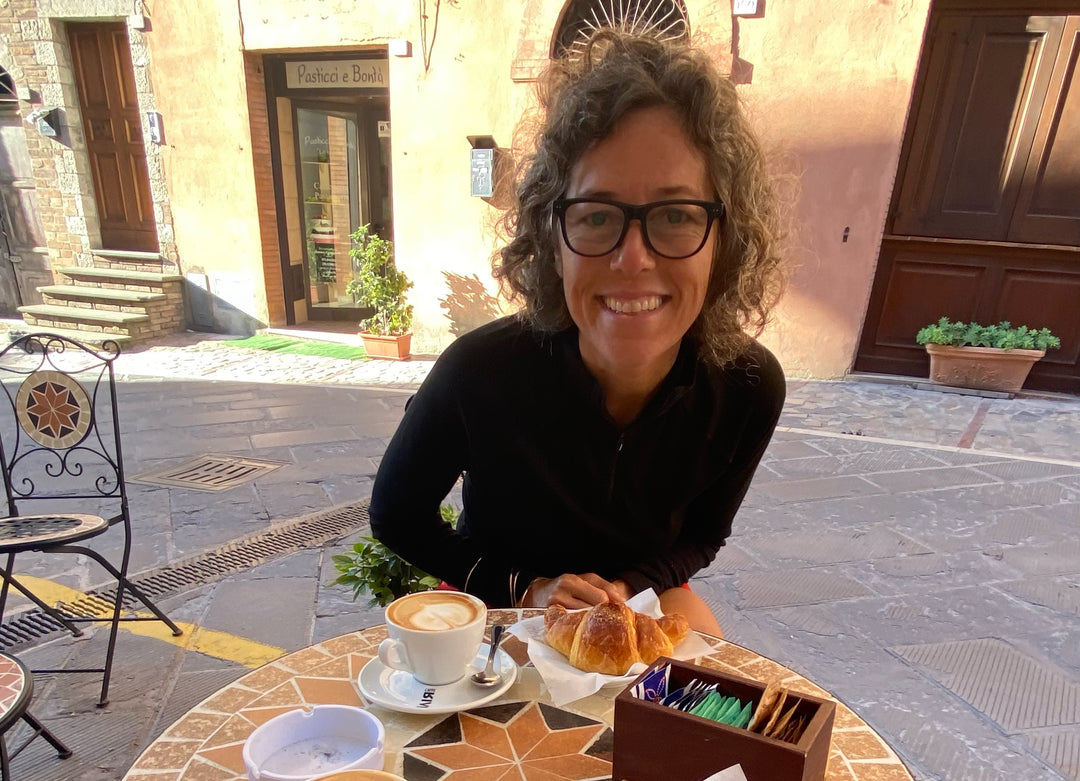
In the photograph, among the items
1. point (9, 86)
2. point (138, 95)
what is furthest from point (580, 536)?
point (9, 86)

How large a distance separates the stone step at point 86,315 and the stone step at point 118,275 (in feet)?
1.46

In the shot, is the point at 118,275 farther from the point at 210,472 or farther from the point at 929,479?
the point at 929,479

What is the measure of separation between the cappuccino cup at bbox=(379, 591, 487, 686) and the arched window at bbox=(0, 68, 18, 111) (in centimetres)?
952

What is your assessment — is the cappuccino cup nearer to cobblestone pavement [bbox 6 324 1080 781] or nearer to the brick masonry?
cobblestone pavement [bbox 6 324 1080 781]

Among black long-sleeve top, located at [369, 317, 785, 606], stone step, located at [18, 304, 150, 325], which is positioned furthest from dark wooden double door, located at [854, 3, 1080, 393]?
stone step, located at [18, 304, 150, 325]

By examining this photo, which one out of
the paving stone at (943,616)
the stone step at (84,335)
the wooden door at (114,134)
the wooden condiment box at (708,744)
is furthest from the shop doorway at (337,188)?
the wooden condiment box at (708,744)

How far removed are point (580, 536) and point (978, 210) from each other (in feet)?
18.0

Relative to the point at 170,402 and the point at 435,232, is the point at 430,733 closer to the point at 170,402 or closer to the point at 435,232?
the point at 170,402

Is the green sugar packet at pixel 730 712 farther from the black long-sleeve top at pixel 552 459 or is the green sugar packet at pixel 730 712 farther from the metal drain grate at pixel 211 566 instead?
the metal drain grate at pixel 211 566

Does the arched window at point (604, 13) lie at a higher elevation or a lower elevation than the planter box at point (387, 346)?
higher

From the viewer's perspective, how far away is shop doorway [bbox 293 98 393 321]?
7.55 m

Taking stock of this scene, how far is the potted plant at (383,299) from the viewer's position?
20.8ft

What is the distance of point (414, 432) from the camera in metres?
1.33

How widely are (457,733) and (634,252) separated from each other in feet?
2.48
